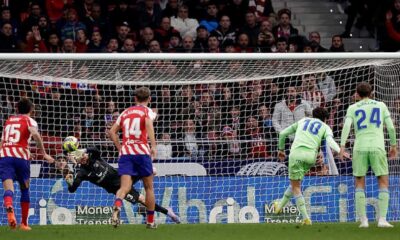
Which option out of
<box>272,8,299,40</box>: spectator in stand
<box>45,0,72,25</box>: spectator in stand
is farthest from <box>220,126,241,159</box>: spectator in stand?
<box>45,0,72,25</box>: spectator in stand

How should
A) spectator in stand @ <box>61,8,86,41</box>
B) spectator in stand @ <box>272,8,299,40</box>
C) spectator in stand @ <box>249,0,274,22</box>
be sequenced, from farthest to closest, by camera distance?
spectator in stand @ <box>249,0,274,22</box>, spectator in stand @ <box>272,8,299,40</box>, spectator in stand @ <box>61,8,86,41</box>

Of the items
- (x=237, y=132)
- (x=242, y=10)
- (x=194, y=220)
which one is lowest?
(x=194, y=220)

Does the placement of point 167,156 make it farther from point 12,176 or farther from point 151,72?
point 12,176

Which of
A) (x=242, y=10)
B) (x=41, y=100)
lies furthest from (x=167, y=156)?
(x=242, y=10)

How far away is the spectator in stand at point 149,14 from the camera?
2470 centimetres

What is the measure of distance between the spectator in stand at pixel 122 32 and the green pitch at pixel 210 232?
700cm

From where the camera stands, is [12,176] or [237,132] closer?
[12,176]

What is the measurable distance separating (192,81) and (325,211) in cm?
308

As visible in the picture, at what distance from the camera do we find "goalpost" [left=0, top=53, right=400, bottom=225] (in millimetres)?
20125

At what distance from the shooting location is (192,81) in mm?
20359

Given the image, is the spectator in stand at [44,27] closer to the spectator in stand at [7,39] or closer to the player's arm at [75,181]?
the spectator in stand at [7,39]

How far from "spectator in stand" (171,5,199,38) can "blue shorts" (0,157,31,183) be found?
838 cm

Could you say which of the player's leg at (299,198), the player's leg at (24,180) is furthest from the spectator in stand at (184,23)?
the player's leg at (24,180)

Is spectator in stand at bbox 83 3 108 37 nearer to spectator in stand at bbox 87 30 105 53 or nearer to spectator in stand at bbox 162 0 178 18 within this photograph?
spectator in stand at bbox 87 30 105 53
